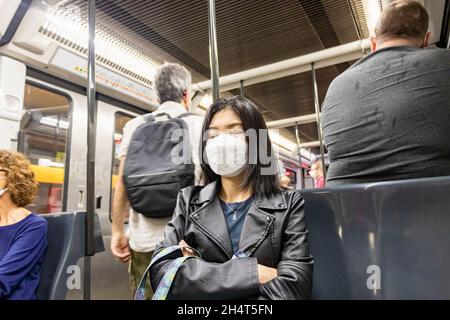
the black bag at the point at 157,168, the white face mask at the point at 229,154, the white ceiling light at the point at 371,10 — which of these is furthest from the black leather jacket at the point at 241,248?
the white ceiling light at the point at 371,10

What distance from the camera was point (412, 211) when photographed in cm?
114

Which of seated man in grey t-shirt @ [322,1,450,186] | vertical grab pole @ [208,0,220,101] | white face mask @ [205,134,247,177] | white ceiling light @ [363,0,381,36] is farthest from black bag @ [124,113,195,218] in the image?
white ceiling light @ [363,0,381,36]

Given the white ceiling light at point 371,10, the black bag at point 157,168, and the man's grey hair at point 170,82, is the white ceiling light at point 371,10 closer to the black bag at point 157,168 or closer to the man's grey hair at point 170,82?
the man's grey hair at point 170,82

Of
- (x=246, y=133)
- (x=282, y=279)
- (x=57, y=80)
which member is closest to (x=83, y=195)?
(x=57, y=80)

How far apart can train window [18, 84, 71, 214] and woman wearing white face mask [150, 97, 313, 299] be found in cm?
197

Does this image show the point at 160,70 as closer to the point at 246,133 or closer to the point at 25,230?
the point at 246,133

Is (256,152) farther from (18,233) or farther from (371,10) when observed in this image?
(371,10)

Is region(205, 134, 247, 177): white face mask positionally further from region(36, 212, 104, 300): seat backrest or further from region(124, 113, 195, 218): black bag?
region(36, 212, 104, 300): seat backrest

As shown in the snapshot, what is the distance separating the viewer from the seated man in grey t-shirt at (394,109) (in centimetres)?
121

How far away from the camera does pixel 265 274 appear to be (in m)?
0.96

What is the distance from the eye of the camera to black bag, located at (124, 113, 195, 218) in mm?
1507

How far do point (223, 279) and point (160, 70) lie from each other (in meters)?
1.33

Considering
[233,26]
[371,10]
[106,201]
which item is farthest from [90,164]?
[371,10]

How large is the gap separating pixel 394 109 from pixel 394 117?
4cm
